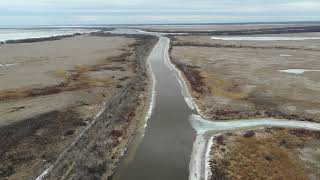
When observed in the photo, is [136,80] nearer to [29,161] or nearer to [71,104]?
[71,104]

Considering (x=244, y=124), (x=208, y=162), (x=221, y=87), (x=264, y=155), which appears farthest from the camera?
(x=221, y=87)

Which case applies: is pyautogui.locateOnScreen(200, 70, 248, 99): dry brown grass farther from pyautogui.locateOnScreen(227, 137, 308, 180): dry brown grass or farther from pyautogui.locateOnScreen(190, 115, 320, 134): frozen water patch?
pyautogui.locateOnScreen(227, 137, 308, 180): dry brown grass

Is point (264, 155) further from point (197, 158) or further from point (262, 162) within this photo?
point (197, 158)

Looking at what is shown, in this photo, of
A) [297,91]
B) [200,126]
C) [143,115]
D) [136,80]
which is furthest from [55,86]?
[297,91]

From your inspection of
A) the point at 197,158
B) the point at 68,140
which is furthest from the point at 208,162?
the point at 68,140

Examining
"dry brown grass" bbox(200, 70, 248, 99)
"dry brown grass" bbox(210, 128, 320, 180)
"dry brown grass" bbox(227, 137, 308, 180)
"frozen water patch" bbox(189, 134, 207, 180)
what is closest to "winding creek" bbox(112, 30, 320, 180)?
"frozen water patch" bbox(189, 134, 207, 180)

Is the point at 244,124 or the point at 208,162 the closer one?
the point at 208,162
